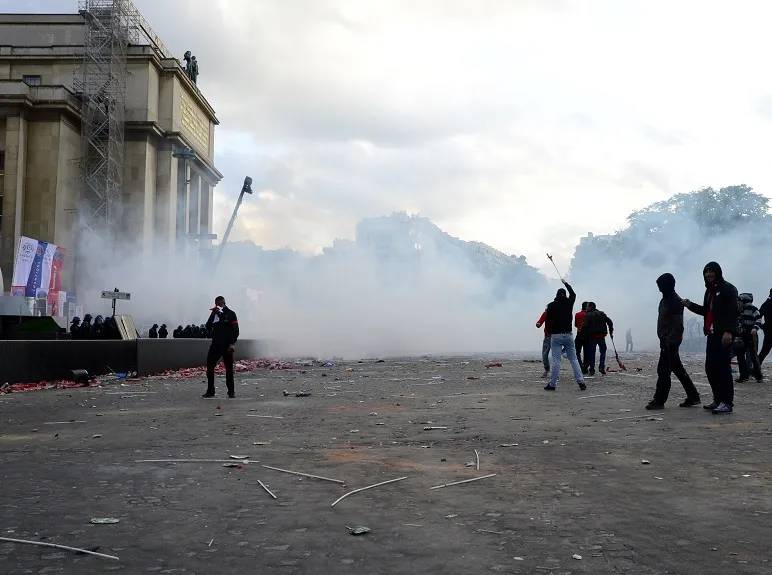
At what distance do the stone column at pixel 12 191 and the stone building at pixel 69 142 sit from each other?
6 centimetres

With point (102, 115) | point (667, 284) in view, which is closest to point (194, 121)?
→ point (102, 115)

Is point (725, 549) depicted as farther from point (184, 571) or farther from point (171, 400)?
point (171, 400)

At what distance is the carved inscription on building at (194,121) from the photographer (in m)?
55.8

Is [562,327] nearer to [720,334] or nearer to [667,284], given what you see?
[667,284]

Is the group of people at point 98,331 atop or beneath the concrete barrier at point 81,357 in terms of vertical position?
atop

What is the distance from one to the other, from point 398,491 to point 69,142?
47.6 meters

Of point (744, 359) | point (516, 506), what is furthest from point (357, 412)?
point (744, 359)

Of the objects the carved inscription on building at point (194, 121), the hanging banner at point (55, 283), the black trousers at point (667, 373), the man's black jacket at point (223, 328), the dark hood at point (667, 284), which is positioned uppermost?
the carved inscription on building at point (194, 121)

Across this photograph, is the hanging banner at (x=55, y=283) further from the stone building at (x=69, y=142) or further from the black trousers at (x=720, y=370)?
the black trousers at (x=720, y=370)

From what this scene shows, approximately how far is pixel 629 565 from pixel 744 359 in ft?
40.5

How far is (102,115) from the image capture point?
1875 inches

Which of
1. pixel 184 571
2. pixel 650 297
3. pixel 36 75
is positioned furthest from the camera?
pixel 36 75

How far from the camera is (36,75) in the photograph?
5088 centimetres

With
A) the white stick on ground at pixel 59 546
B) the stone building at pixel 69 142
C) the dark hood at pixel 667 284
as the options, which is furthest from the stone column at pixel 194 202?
the white stick on ground at pixel 59 546
